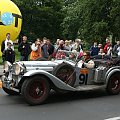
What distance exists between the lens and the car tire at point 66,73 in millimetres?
9188

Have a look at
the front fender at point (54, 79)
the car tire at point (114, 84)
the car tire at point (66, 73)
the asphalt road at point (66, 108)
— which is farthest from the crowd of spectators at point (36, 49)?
Answer: the front fender at point (54, 79)

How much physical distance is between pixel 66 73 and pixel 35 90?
101 centimetres

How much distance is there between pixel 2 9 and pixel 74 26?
2064cm

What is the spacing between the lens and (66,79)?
9352mm

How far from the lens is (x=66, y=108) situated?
8.55 meters

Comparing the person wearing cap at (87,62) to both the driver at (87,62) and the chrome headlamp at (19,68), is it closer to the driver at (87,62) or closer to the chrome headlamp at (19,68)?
the driver at (87,62)

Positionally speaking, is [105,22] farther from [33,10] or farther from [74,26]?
[33,10]

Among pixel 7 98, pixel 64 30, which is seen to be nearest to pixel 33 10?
pixel 64 30

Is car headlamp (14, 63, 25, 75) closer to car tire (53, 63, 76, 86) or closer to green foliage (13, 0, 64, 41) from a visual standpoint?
car tire (53, 63, 76, 86)

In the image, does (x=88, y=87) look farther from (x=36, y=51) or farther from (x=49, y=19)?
(x=49, y=19)

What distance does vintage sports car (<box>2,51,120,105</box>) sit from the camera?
874 cm

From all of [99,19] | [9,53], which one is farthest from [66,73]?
[99,19]

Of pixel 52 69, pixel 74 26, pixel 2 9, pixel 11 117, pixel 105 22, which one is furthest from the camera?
pixel 74 26

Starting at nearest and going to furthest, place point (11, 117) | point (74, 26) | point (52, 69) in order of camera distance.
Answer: point (11, 117) < point (52, 69) < point (74, 26)
